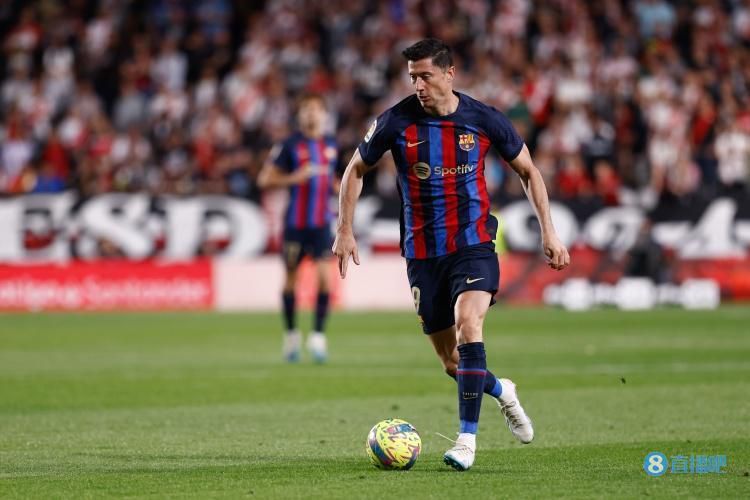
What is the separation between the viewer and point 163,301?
23609 millimetres

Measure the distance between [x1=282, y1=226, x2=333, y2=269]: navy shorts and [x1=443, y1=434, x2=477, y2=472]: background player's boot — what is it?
7686 mm

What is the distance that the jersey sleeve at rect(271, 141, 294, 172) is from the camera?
15039mm

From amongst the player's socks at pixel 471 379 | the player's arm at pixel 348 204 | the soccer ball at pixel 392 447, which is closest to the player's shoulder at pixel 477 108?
the player's arm at pixel 348 204

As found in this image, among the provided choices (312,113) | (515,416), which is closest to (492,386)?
(515,416)

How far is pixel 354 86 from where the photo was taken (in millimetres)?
25656

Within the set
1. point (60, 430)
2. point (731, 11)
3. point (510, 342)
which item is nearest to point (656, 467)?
point (60, 430)

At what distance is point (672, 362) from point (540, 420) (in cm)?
473

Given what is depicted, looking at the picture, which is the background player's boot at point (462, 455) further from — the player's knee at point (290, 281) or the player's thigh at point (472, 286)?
the player's knee at point (290, 281)

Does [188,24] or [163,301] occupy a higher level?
[188,24]

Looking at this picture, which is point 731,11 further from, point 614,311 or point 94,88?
point 94,88

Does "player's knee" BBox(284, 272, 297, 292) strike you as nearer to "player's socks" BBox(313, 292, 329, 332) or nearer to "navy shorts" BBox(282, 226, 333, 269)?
"navy shorts" BBox(282, 226, 333, 269)

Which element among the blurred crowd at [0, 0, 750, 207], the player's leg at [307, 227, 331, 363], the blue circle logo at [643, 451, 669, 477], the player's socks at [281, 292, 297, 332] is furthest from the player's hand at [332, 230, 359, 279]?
the blurred crowd at [0, 0, 750, 207]

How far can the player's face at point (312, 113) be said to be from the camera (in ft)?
47.4

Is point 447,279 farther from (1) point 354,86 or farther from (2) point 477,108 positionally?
(1) point 354,86
